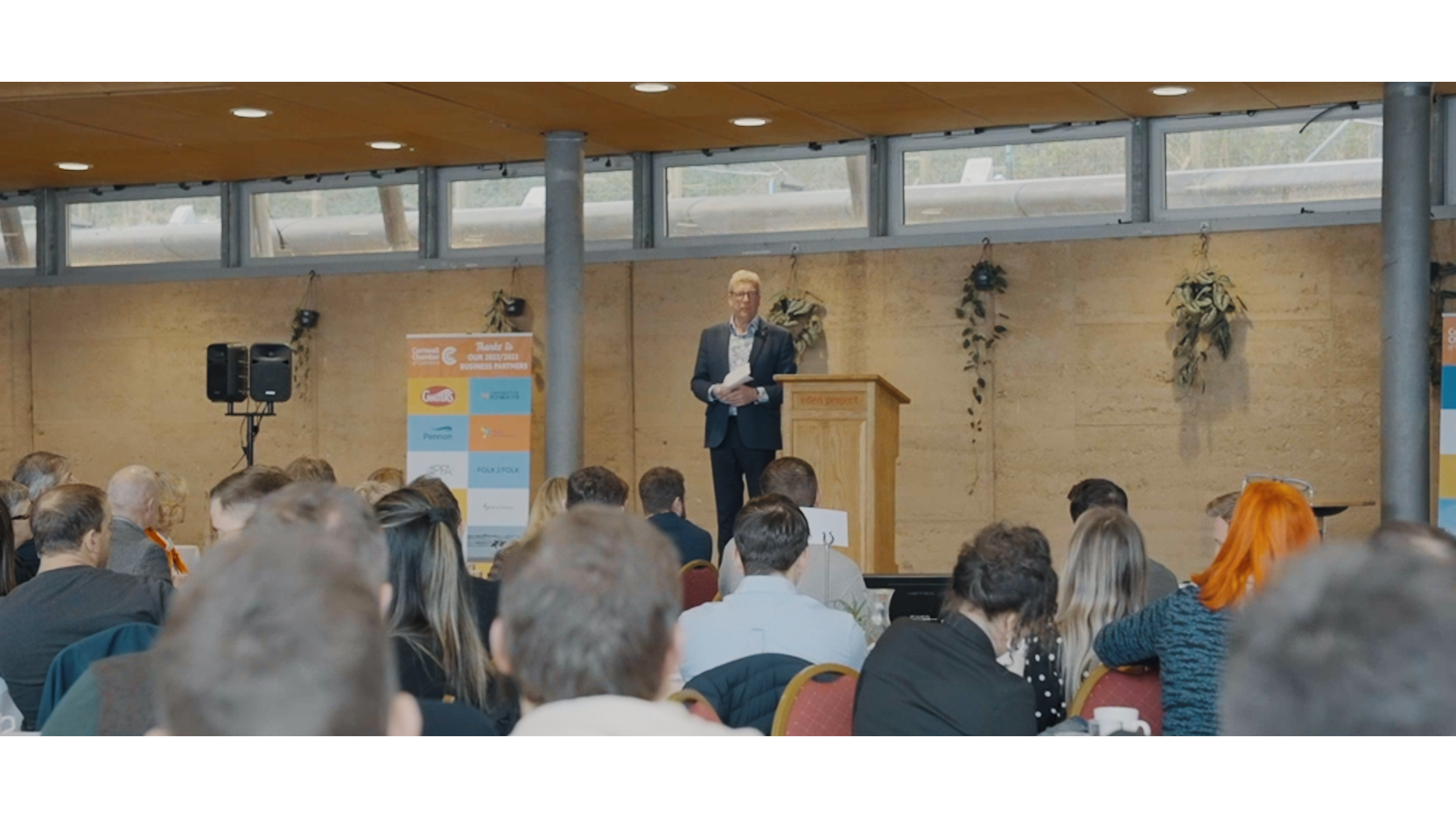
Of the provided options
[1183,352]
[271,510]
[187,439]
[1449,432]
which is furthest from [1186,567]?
[271,510]

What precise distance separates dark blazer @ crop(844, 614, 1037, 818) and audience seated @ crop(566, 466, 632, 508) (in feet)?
10.7

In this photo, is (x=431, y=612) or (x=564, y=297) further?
(x=564, y=297)

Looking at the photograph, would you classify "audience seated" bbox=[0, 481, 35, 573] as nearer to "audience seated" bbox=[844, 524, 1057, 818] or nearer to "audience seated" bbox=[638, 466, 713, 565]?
"audience seated" bbox=[638, 466, 713, 565]

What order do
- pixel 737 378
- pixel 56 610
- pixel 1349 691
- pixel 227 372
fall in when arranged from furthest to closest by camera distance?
pixel 227 372 < pixel 737 378 < pixel 56 610 < pixel 1349 691

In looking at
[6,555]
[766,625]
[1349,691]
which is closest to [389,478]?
[6,555]

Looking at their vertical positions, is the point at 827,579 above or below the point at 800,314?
below

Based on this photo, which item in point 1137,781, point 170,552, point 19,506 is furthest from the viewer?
point 170,552

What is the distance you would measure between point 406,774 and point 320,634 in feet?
4.00

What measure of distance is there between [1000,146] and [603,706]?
9892 mm

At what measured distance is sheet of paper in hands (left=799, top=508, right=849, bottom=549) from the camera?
643 centimetres

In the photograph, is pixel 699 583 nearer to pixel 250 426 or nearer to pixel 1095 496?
pixel 1095 496

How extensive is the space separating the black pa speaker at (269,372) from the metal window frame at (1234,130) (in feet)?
19.2

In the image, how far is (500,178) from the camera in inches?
496

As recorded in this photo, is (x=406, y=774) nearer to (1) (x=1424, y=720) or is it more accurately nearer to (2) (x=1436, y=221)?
(1) (x=1424, y=720)
